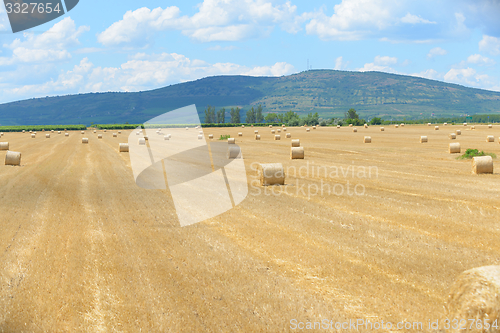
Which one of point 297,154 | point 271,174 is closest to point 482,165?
point 271,174

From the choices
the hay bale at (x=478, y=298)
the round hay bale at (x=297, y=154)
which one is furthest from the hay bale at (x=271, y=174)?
the hay bale at (x=478, y=298)

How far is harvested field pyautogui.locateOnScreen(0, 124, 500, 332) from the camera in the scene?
7.25 meters

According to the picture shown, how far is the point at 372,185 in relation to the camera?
1958cm

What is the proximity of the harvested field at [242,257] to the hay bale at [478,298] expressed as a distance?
2.08 ft

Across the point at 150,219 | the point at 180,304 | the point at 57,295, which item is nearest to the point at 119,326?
the point at 180,304

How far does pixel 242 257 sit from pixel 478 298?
17.2ft

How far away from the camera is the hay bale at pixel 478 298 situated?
5809mm

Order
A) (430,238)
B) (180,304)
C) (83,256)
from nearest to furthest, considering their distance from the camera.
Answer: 1. (180,304)
2. (83,256)
3. (430,238)

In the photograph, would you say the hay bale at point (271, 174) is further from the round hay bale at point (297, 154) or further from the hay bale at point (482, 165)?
the round hay bale at point (297, 154)

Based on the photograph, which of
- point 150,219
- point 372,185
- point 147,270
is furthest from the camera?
point 372,185

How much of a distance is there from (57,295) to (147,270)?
1857mm

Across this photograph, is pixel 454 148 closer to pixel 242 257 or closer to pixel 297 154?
pixel 297 154

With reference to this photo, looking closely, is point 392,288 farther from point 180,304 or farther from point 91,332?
point 91,332

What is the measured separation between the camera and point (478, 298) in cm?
600
